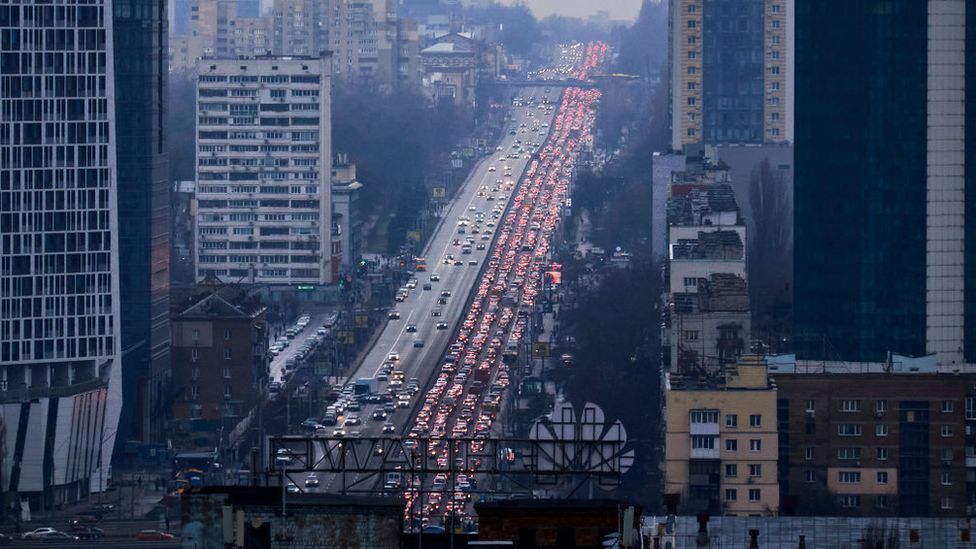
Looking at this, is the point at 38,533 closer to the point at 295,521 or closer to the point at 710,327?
the point at 710,327

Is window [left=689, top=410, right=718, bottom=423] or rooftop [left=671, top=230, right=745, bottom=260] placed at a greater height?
rooftop [left=671, top=230, right=745, bottom=260]

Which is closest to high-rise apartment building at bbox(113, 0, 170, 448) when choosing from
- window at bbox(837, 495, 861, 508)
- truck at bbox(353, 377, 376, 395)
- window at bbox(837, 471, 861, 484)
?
truck at bbox(353, 377, 376, 395)

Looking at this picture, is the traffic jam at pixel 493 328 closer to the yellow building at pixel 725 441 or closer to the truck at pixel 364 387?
the truck at pixel 364 387

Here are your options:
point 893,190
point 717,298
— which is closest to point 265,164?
point 893,190

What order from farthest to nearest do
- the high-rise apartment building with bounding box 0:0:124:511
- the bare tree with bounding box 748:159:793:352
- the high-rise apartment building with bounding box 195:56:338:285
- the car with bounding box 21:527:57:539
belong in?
the high-rise apartment building with bounding box 195:56:338:285 < the bare tree with bounding box 748:159:793:352 < the high-rise apartment building with bounding box 0:0:124:511 < the car with bounding box 21:527:57:539

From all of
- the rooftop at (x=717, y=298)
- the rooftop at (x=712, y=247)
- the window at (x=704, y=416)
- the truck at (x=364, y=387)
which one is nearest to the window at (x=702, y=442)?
the window at (x=704, y=416)

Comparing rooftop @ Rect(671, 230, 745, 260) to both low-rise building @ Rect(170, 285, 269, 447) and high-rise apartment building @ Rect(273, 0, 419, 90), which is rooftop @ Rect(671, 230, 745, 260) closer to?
low-rise building @ Rect(170, 285, 269, 447)
